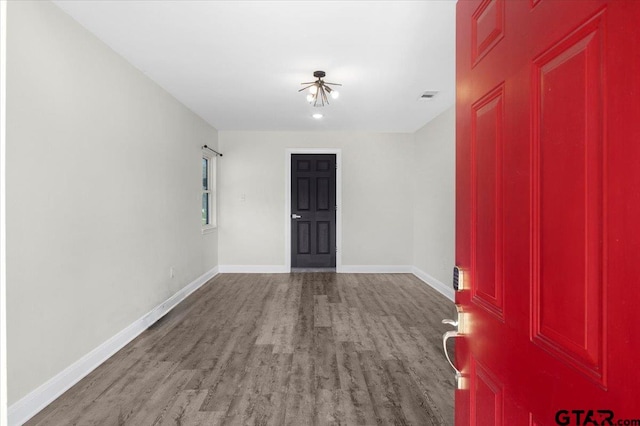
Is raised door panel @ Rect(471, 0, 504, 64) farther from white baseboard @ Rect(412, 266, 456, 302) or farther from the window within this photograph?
the window

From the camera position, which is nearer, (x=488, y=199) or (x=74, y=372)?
(x=488, y=199)

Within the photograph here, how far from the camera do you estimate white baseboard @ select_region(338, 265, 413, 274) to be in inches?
236

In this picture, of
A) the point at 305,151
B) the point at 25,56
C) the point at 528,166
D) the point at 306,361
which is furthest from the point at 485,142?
the point at 305,151

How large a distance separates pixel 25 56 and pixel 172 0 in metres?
0.90

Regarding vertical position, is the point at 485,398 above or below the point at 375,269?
above

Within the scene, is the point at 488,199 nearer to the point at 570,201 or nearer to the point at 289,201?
the point at 570,201

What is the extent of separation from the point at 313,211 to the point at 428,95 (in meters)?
2.90

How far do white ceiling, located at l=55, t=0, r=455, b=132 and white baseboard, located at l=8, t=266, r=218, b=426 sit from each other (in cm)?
238

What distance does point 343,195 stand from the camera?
19.7 feet

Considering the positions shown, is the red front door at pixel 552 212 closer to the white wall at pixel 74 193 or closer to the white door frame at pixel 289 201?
the white wall at pixel 74 193

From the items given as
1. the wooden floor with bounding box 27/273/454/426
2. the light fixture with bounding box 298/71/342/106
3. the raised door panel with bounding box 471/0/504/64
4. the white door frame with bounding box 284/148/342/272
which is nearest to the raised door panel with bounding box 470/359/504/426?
the raised door panel with bounding box 471/0/504/64

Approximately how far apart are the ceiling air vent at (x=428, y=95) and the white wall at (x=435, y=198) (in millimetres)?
512

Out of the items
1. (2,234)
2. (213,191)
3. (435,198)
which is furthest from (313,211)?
(2,234)

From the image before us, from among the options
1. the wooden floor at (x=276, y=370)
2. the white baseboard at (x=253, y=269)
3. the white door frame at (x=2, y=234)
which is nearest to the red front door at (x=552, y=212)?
the white door frame at (x=2, y=234)
